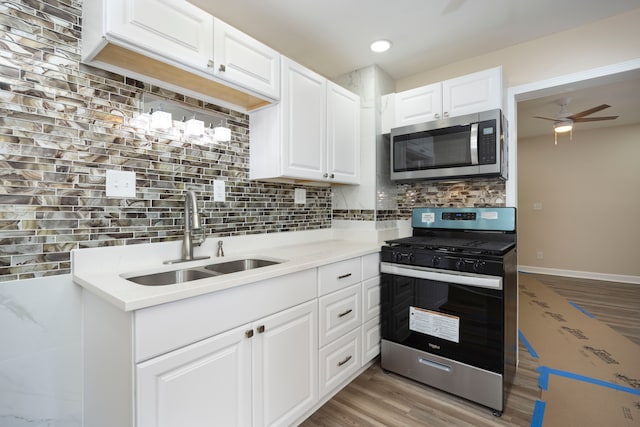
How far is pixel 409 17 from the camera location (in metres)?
1.92

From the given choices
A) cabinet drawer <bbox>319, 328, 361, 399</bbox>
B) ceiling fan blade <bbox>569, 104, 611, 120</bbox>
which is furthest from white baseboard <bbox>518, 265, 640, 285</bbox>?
cabinet drawer <bbox>319, 328, 361, 399</bbox>

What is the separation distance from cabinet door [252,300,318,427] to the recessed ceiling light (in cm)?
190

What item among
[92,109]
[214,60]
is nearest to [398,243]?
[214,60]

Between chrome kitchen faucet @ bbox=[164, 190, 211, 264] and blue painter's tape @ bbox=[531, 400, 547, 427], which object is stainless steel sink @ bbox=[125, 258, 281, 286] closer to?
chrome kitchen faucet @ bbox=[164, 190, 211, 264]

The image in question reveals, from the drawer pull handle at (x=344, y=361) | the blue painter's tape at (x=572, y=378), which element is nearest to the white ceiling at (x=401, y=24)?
the blue painter's tape at (x=572, y=378)

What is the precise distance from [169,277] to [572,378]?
2.67m

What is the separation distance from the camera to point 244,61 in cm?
162

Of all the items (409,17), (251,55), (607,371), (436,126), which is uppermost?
(409,17)

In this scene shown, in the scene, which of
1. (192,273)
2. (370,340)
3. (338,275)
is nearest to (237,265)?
(192,273)

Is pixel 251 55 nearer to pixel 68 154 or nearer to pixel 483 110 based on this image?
pixel 68 154

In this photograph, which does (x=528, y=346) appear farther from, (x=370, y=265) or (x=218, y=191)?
(x=218, y=191)

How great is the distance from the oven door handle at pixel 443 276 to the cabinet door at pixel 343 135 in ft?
2.54

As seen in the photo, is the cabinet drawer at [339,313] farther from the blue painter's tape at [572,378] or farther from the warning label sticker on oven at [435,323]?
the blue painter's tape at [572,378]

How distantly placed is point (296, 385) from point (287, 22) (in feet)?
7.19
